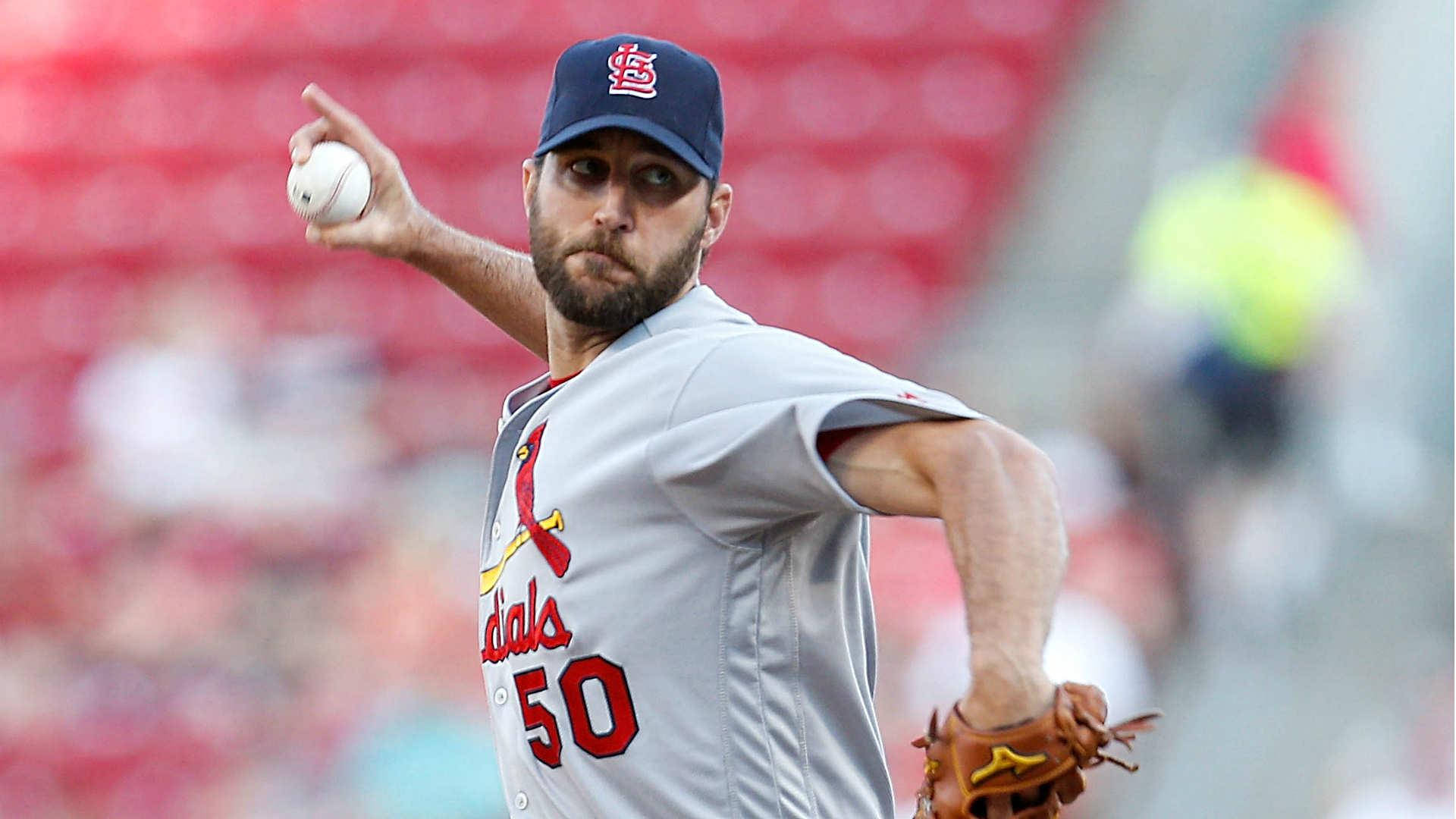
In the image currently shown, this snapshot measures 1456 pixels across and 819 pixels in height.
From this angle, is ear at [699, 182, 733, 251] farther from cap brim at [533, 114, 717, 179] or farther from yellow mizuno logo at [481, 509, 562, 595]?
yellow mizuno logo at [481, 509, 562, 595]

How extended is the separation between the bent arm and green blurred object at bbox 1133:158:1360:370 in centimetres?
428

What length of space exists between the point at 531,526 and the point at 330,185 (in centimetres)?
71

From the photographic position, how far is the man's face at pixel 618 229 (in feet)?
6.97

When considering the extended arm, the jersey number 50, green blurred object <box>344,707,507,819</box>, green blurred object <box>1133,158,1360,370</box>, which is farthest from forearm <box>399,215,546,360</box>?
green blurred object <box>1133,158,1360,370</box>

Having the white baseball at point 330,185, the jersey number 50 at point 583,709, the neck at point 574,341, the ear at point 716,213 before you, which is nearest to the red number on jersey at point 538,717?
the jersey number 50 at point 583,709

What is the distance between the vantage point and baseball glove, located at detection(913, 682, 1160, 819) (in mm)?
1639

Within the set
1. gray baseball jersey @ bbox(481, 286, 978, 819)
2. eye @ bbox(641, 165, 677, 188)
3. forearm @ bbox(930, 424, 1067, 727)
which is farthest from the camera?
eye @ bbox(641, 165, 677, 188)

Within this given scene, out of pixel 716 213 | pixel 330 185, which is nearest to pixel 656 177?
pixel 716 213

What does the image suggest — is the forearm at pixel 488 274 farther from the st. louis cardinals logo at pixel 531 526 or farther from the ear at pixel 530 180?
the st. louis cardinals logo at pixel 531 526

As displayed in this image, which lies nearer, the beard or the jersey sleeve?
the jersey sleeve

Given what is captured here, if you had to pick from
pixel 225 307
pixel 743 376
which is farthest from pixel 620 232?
pixel 225 307

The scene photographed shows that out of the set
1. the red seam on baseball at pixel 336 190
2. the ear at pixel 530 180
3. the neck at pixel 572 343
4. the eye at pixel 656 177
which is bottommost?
the neck at pixel 572 343

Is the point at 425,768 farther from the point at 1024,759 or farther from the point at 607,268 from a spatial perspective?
the point at 1024,759

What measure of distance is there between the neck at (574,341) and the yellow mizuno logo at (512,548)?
0.74 feet
